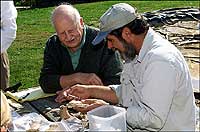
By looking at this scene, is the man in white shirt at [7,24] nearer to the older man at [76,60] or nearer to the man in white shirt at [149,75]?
the man in white shirt at [149,75]

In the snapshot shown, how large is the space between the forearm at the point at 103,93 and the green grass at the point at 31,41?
3.38 meters

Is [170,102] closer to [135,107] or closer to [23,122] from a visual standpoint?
[135,107]

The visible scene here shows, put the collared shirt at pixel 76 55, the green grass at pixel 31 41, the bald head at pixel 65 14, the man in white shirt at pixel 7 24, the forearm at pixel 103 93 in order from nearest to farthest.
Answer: the man in white shirt at pixel 7 24, the forearm at pixel 103 93, the bald head at pixel 65 14, the collared shirt at pixel 76 55, the green grass at pixel 31 41

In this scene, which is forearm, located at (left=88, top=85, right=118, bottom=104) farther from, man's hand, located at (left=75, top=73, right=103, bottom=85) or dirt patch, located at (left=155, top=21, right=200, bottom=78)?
dirt patch, located at (left=155, top=21, right=200, bottom=78)

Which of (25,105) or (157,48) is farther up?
(157,48)

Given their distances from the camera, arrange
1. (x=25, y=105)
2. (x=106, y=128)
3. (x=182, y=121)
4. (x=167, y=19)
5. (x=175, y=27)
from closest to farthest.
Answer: (x=106, y=128) < (x=182, y=121) < (x=25, y=105) < (x=175, y=27) < (x=167, y=19)

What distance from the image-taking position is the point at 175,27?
10.0m

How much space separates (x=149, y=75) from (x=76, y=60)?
1.27 metres

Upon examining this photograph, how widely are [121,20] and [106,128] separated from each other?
669 millimetres

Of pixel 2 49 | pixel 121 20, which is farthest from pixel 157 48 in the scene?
pixel 2 49

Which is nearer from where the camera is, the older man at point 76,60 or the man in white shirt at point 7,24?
the man in white shirt at point 7,24

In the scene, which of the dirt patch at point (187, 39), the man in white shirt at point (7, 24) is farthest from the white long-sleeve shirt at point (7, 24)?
the dirt patch at point (187, 39)

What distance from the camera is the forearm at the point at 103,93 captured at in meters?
3.13

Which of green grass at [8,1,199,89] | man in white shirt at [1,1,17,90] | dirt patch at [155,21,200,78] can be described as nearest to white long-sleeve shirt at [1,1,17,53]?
man in white shirt at [1,1,17,90]
